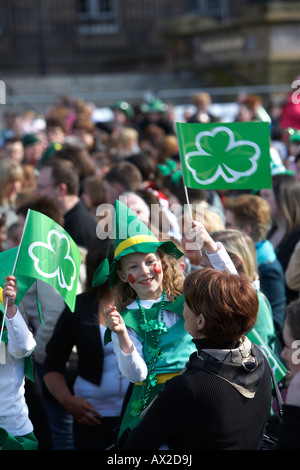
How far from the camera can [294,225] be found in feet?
16.6

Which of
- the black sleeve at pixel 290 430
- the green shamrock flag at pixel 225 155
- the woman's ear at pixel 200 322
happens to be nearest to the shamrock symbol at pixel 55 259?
the woman's ear at pixel 200 322

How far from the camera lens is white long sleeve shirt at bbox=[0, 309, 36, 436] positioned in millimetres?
3242

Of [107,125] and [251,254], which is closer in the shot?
[251,254]

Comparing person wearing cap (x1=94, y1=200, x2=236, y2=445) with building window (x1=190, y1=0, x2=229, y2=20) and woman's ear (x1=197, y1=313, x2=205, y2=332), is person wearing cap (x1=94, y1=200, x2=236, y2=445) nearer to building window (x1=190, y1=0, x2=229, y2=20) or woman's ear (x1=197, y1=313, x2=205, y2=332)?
woman's ear (x1=197, y1=313, x2=205, y2=332)

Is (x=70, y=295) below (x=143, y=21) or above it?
below

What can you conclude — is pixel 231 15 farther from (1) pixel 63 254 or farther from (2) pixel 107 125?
(1) pixel 63 254

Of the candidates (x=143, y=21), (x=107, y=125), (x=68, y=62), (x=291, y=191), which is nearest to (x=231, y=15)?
(x=143, y=21)

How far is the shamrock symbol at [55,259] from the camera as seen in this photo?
124 inches

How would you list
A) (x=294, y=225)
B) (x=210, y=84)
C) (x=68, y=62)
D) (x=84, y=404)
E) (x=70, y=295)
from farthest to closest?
(x=68, y=62) → (x=210, y=84) → (x=294, y=225) → (x=84, y=404) → (x=70, y=295)

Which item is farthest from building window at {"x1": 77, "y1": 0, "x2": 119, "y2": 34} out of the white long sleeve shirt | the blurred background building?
the white long sleeve shirt

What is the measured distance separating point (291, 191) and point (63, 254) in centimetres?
232

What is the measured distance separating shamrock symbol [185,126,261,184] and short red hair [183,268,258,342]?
112 cm

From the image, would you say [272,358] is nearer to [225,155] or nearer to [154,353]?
[154,353]

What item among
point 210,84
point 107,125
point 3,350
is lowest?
point 3,350
